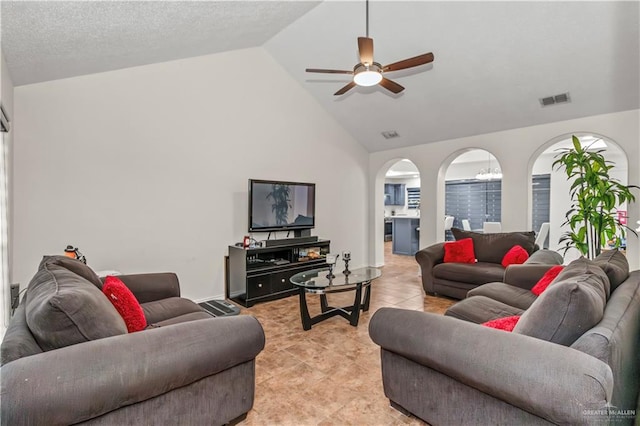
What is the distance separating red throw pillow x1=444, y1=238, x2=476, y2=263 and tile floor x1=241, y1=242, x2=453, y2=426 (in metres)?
0.77

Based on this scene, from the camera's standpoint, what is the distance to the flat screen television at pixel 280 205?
454 centimetres

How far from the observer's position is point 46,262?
6.37ft

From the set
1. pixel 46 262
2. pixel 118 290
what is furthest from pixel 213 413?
pixel 46 262

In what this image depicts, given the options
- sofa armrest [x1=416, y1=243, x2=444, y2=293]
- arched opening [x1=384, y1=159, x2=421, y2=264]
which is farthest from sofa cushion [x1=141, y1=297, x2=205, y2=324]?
arched opening [x1=384, y1=159, x2=421, y2=264]

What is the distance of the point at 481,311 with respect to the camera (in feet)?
7.97

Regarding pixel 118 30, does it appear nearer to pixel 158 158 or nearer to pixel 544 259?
pixel 158 158

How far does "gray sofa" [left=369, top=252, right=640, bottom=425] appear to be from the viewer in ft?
3.84

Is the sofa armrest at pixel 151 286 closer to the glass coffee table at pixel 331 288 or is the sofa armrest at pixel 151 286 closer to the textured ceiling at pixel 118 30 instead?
the glass coffee table at pixel 331 288

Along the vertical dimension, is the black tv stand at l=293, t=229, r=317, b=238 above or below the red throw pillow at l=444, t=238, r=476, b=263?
above

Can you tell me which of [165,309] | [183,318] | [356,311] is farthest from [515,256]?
[165,309]

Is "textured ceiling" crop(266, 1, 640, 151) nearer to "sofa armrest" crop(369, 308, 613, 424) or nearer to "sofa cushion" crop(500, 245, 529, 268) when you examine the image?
"sofa cushion" crop(500, 245, 529, 268)

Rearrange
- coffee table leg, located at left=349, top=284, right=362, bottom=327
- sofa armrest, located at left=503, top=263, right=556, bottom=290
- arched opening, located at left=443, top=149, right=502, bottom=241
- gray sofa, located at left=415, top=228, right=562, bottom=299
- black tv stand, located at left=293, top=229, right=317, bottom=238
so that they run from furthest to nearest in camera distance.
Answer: arched opening, located at left=443, top=149, right=502, bottom=241 < black tv stand, located at left=293, top=229, right=317, bottom=238 < gray sofa, located at left=415, top=228, right=562, bottom=299 < coffee table leg, located at left=349, top=284, right=362, bottom=327 < sofa armrest, located at left=503, top=263, right=556, bottom=290

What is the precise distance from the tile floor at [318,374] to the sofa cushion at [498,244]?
1.06m

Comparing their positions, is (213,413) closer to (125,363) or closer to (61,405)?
(125,363)
